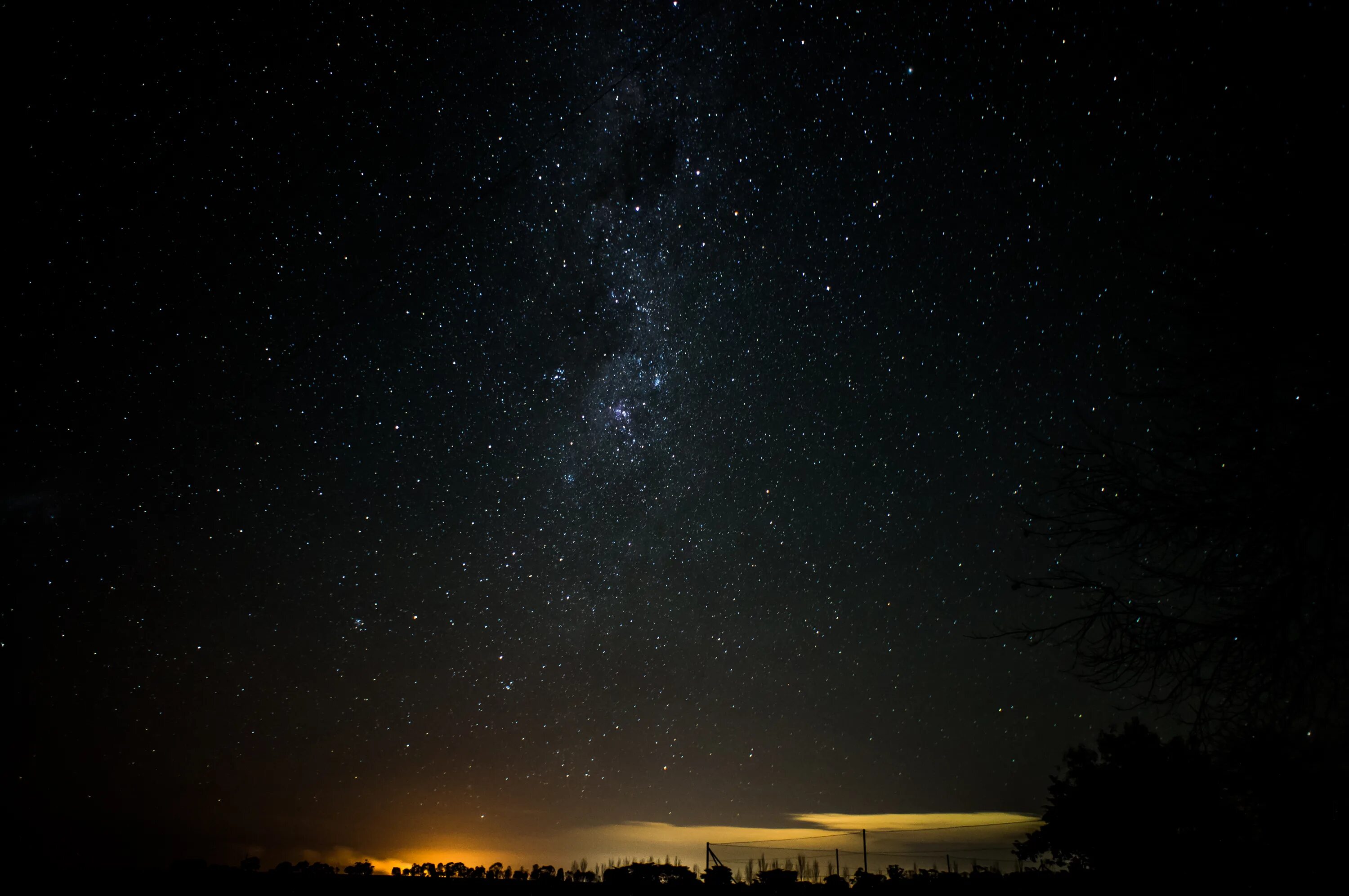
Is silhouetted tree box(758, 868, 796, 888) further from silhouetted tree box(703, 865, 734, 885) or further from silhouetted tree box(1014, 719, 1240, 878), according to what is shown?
silhouetted tree box(1014, 719, 1240, 878)

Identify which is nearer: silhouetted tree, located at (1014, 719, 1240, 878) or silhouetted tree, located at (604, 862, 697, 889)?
silhouetted tree, located at (604, 862, 697, 889)

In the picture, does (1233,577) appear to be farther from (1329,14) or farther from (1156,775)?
(1156,775)

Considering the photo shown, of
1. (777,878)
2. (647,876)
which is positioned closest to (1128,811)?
(777,878)

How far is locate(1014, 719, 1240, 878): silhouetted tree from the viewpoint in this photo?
14.8 meters

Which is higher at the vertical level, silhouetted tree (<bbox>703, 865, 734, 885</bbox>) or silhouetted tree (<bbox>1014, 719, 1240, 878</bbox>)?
silhouetted tree (<bbox>1014, 719, 1240, 878</bbox>)

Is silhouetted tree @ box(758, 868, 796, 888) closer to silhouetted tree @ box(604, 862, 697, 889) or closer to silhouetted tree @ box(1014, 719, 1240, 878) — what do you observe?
silhouetted tree @ box(604, 862, 697, 889)

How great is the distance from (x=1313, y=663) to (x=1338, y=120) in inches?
113

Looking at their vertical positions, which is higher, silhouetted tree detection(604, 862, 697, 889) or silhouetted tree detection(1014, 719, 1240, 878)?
silhouetted tree detection(1014, 719, 1240, 878)

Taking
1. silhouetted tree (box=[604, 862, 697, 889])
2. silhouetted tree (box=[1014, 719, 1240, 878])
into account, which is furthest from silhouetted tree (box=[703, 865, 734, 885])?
silhouetted tree (box=[1014, 719, 1240, 878])

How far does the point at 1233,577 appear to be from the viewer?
3445 millimetres

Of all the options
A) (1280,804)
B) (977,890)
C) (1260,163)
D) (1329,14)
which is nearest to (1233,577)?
(1260,163)

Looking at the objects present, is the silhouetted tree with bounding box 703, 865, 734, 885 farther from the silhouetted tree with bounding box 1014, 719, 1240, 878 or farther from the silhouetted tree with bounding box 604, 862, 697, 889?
the silhouetted tree with bounding box 1014, 719, 1240, 878

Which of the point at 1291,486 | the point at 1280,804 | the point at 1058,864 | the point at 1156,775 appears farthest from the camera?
the point at 1058,864

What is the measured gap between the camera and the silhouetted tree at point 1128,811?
14.8m
